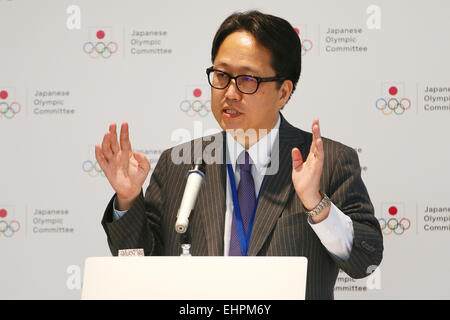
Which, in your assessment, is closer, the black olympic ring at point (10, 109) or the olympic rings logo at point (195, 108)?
the olympic rings logo at point (195, 108)

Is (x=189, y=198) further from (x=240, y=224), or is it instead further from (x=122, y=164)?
(x=240, y=224)

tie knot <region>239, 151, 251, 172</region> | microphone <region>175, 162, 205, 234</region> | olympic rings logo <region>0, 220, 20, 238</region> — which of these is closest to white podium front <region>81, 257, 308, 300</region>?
microphone <region>175, 162, 205, 234</region>

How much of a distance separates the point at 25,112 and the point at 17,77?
244mm

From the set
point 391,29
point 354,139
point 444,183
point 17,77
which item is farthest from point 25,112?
point 444,183

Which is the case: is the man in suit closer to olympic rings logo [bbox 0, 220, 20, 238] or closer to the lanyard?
the lanyard

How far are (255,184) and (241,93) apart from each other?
1.28ft

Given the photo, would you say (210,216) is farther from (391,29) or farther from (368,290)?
(391,29)

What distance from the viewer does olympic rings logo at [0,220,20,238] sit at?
3.69m

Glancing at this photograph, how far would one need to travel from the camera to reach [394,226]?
137 inches

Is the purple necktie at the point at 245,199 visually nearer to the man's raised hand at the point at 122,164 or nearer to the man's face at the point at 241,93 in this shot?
the man's face at the point at 241,93

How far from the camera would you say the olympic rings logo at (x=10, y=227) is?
3686 mm

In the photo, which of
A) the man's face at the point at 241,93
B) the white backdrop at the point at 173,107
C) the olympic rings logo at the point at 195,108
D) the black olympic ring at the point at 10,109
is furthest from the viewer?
the black olympic ring at the point at 10,109

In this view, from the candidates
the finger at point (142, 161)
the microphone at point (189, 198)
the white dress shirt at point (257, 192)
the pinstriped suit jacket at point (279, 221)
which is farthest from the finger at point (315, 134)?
the finger at point (142, 161)

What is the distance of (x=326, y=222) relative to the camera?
2039 mm
